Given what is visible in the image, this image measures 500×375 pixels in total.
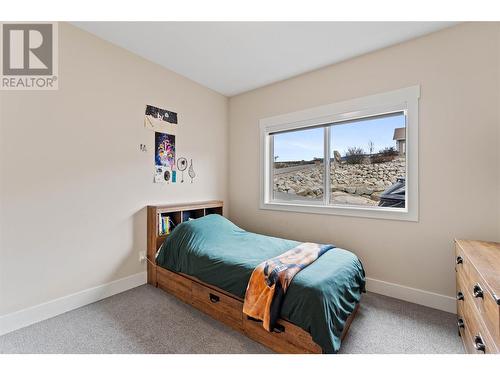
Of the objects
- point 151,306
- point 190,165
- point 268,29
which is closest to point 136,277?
point 151,306

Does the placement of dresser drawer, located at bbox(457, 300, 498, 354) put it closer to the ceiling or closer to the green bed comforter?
the green bed comforter

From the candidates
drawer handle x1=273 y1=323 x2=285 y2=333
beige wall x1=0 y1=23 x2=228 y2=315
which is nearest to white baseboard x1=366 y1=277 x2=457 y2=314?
drawer handle x1=273 y1=323 x2=285 y2=333

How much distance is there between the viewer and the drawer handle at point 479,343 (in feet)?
3.67

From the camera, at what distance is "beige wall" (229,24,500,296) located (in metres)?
1.83

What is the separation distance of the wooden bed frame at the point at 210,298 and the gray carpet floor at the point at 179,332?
7 centimetres

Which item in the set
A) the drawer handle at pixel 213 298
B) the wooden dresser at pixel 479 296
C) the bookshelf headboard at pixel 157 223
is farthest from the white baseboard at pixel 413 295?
the bookshelf headboard at pixel 157 223

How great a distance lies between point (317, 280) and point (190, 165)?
7.28 ft

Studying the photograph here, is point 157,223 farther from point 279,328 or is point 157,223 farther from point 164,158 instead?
point 279,328

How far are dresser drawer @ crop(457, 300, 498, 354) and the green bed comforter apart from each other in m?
0.64

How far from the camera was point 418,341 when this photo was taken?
1.61 meters

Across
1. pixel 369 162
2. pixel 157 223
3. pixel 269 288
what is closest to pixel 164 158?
pixel 157 223

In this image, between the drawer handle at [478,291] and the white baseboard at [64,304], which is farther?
the white baseboard at [64,304]

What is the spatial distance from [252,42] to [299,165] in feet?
5.20

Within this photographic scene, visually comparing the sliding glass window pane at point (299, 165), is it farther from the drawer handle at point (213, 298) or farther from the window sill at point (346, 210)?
the drawer handle at point (213, 298)
